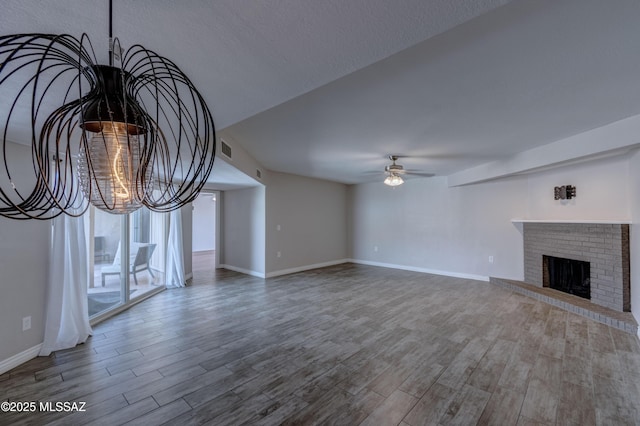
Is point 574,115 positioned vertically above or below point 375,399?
above

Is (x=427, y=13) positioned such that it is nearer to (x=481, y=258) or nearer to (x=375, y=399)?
(x=375, y=399)

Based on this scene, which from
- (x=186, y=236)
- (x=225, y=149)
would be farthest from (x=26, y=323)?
(x=186, y=236)

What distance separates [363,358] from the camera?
2863mm

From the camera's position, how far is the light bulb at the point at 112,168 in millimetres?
893

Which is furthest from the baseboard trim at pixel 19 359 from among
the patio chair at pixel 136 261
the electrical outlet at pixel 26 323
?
the patio chair at pixel 136 261

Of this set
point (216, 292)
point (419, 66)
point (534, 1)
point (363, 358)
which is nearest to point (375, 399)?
point (363, 358)

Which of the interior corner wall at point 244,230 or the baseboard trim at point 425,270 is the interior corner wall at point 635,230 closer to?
the baseboard trim at point 425,270

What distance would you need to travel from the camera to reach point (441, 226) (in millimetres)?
6625

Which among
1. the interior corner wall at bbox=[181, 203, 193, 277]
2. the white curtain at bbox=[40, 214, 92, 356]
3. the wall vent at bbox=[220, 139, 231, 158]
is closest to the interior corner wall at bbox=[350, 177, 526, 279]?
the interior corner wall at bbox=[181, 203, 193, 277]

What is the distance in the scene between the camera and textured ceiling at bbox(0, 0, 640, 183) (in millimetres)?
1131

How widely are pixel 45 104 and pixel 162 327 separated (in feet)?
8.94

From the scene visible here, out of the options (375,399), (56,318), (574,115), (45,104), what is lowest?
(375,399)

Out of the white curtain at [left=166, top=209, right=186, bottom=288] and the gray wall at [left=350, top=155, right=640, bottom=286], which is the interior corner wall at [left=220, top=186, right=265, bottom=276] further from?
the gray wall at [left=350, top=155, right=640, bottom=286]

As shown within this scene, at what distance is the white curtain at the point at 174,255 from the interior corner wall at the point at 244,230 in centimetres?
149
